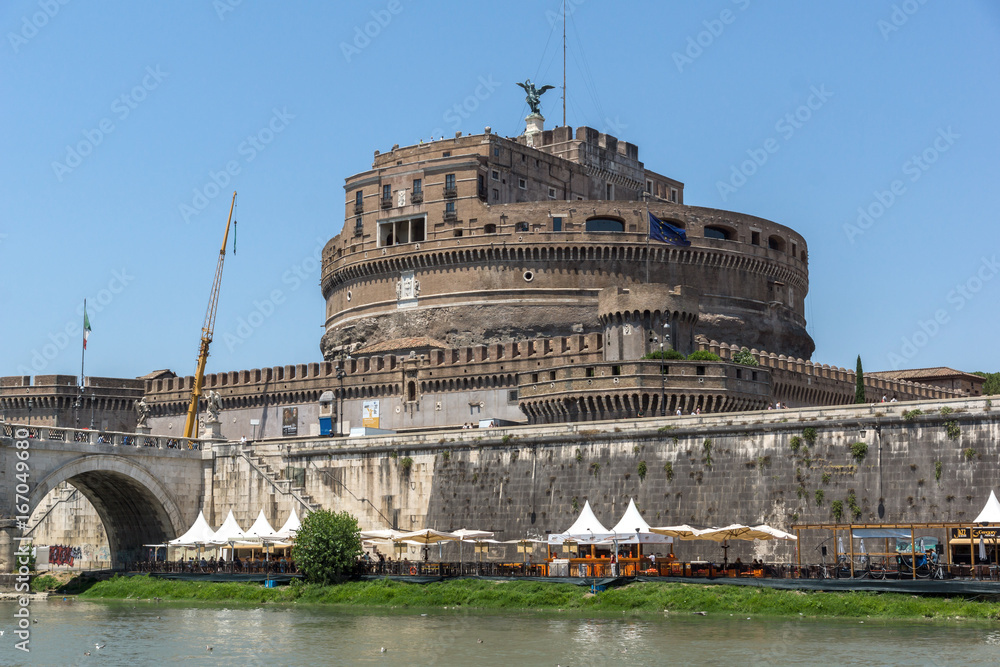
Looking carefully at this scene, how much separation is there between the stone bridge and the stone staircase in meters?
2.17

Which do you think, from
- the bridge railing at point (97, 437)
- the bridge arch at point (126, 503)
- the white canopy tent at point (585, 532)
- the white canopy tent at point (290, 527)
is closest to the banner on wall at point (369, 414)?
the bridge railing at point (97, 437)

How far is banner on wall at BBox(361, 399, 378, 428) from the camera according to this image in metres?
71.4

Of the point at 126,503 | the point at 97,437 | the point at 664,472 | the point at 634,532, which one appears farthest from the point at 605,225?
the point at 634,532

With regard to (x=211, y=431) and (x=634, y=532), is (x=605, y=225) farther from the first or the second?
(x=634, y=532)

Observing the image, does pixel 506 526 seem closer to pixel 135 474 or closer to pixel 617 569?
pixel 617 569

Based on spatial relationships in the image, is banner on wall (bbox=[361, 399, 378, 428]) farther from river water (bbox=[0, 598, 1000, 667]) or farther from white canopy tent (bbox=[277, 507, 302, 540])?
river water (bbox=[0, 598, 1000, 667])

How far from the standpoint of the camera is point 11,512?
50469 millimetres

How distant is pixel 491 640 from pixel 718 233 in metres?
46.1

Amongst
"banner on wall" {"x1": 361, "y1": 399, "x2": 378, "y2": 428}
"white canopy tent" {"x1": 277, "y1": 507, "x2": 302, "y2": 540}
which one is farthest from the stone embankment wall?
"banner on wall" {"x1": 361, "y1": 399, "x2": 378, "y2": 428}

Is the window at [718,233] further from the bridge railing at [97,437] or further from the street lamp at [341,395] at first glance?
the bridge railing at [97,437]

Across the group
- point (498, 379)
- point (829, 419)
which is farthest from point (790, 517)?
point (498, 379)

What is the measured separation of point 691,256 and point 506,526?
29.3 meters

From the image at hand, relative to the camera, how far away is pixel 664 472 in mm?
48562

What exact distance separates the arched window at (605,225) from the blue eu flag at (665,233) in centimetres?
277
